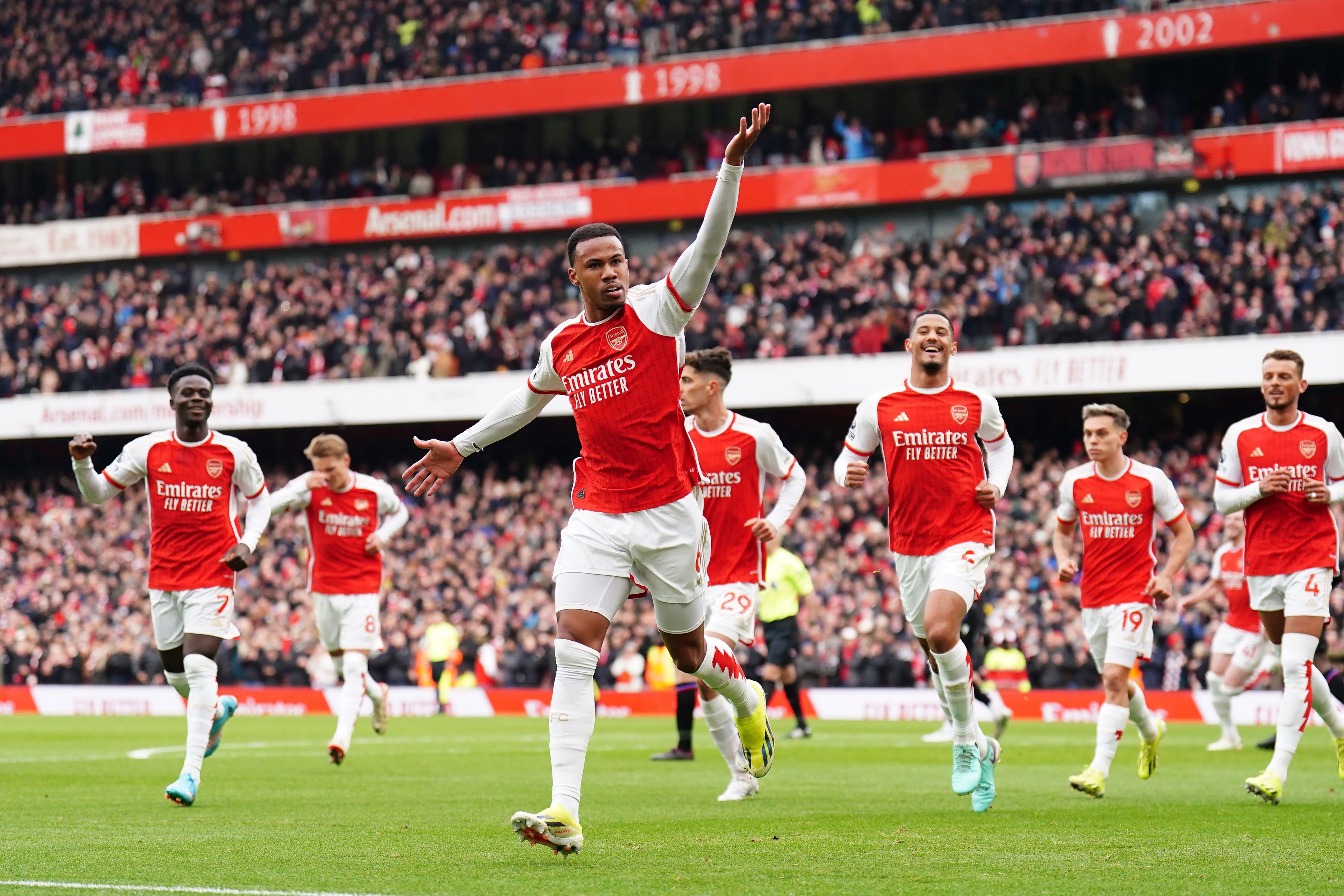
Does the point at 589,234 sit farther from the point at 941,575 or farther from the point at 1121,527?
the point at 1121,527

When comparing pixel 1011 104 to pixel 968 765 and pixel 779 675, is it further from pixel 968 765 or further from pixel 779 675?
pixel 968 765

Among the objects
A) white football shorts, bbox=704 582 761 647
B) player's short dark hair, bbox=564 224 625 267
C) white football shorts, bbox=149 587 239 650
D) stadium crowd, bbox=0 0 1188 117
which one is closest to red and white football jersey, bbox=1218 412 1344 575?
white football shorts, bbox=704 582 761 647

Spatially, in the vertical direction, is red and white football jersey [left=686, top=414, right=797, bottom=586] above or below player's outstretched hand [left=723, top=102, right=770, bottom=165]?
below

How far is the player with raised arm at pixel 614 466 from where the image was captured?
7.45 m

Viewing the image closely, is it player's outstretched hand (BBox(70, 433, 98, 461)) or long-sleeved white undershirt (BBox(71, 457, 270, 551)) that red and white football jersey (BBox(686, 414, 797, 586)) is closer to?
long-sleeved white undershirt (BBox(71, 457, 270, 551))

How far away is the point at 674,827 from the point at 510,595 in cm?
2322

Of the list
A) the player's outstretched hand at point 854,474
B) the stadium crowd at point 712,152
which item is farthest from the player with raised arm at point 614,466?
the stadium crowd at point 712,152

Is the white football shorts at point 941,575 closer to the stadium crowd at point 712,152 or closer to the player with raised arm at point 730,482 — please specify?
the player with raised arm at point 730,482

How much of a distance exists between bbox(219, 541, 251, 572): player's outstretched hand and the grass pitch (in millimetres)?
1503

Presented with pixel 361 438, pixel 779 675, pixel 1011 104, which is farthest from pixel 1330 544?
pixel 361 438

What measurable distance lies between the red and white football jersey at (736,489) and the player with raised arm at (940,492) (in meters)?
1.93

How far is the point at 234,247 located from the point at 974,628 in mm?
28684

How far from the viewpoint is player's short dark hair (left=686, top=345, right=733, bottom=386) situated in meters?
12.0

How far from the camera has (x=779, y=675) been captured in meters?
18.0
